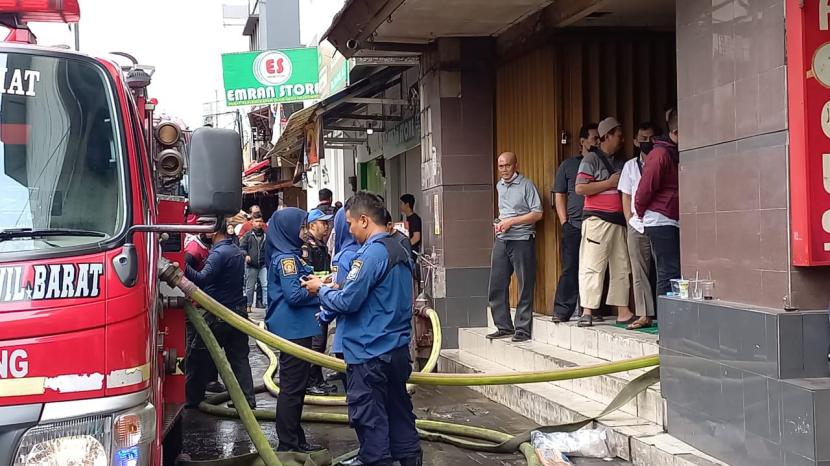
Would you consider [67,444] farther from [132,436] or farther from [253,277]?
[253,277]

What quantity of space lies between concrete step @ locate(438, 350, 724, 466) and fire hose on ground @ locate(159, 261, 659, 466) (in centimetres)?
21

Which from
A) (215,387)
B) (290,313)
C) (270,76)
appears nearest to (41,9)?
(290,313)

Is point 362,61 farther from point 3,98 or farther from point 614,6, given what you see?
point 3,98

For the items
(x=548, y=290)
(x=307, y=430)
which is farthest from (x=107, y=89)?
(x=548, y=290)

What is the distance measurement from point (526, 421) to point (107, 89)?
468cm

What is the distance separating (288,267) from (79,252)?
2.97 metres

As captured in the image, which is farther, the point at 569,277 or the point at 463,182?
the point at 463,182

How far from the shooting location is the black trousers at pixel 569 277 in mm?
7977

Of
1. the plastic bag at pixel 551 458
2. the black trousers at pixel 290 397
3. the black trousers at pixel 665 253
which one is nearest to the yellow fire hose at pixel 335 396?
the black trousers at pixel 290 397

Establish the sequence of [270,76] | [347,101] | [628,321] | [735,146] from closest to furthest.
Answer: [735,146], [628,321], [347,101], [270,76]

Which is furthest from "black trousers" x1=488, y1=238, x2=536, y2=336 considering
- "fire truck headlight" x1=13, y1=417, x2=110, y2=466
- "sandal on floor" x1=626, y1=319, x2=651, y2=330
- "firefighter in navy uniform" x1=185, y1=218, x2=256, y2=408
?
"fire truck headlight" x1=13, y1=417, x2=110, y2=466

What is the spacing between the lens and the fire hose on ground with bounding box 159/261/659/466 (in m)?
5.12

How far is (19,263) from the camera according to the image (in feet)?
9.66

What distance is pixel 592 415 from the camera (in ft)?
20.1
